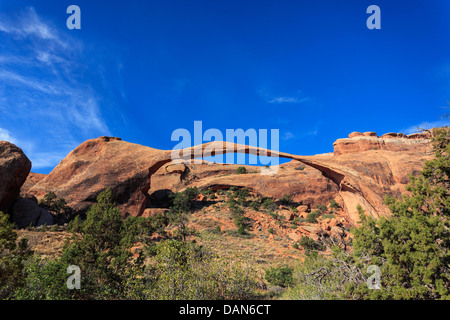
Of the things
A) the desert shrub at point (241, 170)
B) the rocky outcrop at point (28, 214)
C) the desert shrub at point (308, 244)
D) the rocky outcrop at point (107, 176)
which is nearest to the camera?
the rocky outcrop at point (28, 214)

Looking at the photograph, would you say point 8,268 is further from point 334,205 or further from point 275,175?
point 334,205

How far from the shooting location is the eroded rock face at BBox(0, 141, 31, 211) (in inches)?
625

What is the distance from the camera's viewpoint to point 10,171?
16.1 meters

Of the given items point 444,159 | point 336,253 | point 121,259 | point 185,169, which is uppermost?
point 185,169

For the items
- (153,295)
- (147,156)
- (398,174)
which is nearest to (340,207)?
(398,174)

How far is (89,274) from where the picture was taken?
8695mm

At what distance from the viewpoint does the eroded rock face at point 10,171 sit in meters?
15.9

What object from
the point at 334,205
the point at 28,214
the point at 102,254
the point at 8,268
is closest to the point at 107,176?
the point at 28,214

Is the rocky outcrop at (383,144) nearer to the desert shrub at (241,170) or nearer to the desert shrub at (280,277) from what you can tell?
the desert shrub at (280,277)

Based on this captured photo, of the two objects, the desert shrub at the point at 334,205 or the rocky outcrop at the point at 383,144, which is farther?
the desert shrub at the point at 334,205


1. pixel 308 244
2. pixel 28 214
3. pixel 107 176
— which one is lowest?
pixel 308 244

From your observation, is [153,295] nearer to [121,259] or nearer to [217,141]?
[121,259]

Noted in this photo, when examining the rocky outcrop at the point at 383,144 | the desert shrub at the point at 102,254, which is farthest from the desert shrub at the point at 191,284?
the rocky outcrop at the point at 383,144
